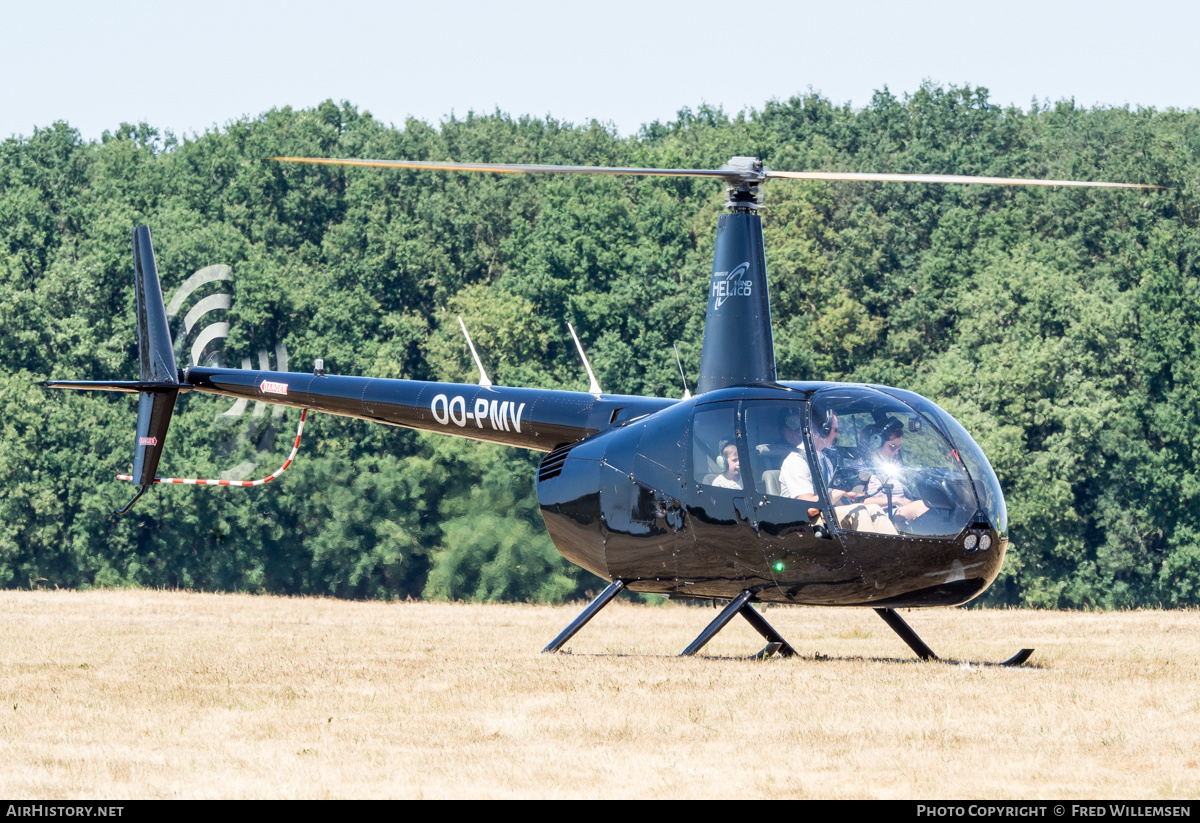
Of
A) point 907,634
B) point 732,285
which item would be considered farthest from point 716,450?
point 907,634

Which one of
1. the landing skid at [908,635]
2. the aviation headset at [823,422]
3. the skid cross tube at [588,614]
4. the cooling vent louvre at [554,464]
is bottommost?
the landing skid at [908,635]

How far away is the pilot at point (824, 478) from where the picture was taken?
13.5 meters

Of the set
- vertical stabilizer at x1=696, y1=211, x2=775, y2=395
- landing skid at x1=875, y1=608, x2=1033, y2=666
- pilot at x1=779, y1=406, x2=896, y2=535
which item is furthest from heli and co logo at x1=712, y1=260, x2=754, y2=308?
landing skid at x1=875, y1=608, x2=1033, y2=666

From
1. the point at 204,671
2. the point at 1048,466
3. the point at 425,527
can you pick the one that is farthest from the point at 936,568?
the point at 425,527

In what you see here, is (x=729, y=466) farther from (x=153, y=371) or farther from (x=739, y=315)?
(x=153, y=371)

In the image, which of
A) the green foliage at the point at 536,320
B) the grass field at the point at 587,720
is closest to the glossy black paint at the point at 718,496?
the grass field at the point at 587,720

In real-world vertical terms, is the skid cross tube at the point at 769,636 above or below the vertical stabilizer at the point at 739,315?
below

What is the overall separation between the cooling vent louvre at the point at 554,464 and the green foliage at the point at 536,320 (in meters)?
33.6

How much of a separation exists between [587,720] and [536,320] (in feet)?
162

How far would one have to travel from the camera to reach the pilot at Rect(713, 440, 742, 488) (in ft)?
46.2

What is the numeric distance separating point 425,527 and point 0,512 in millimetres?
15920

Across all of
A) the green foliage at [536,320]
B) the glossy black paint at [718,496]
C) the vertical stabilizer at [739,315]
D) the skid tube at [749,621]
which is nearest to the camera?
the glossy black paint at [718,496]

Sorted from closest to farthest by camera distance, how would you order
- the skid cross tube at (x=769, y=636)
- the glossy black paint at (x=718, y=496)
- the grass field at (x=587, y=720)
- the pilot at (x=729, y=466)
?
the grass field at (x=587, y=720), the glossy black paint at (x=718, y=496), the pilot at (x=729, y=466), the skid cross tube at (x=769, y=636)

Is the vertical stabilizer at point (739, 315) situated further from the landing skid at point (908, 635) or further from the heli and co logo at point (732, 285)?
the landing skid at point (908, 635)
